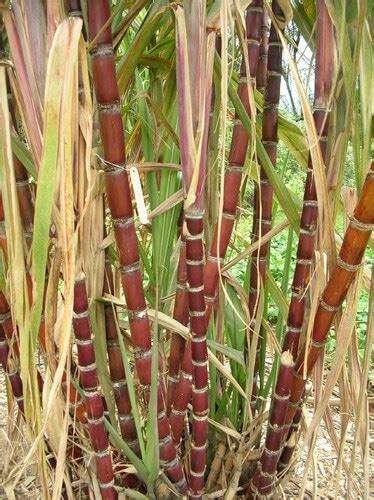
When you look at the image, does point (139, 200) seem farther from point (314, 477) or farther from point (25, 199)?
point (314, 477)

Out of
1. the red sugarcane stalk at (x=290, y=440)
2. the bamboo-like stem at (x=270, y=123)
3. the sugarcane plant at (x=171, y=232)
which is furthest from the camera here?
the red sugarcane stalk at (x=290, y=440)

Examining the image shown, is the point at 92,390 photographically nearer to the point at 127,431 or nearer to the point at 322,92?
the point at 127,431

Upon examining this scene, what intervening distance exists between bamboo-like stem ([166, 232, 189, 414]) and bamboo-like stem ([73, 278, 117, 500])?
0.39 ft

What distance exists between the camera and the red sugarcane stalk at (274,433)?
854 mm

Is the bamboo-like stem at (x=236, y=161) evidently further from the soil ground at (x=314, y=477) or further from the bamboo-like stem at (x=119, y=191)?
the soil ground at (x=314, y=477)

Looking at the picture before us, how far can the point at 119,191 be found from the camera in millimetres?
680

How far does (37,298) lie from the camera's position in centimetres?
58

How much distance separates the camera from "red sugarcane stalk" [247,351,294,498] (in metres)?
0.85

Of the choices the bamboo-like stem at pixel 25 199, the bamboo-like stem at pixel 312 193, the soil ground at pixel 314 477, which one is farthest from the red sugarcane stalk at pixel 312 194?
the bamboo-like stem at pixel 25 199

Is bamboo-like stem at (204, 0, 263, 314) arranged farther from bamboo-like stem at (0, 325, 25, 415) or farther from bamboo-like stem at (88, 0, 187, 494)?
bamboo-like stem at (0, 325, 25, 415)

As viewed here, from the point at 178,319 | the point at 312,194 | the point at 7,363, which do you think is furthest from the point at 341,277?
the point at 7,363

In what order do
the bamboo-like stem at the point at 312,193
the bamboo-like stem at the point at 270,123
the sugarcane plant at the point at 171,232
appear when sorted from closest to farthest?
the sugarcane plant at the point at 171,232
the bamboo-like stem at the point at 312,193
the bamboo-like stem at the point at 270,123

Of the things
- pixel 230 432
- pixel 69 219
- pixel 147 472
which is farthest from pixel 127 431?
pixel 69 219

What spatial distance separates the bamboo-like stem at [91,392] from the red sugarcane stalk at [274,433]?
0.23 meters
